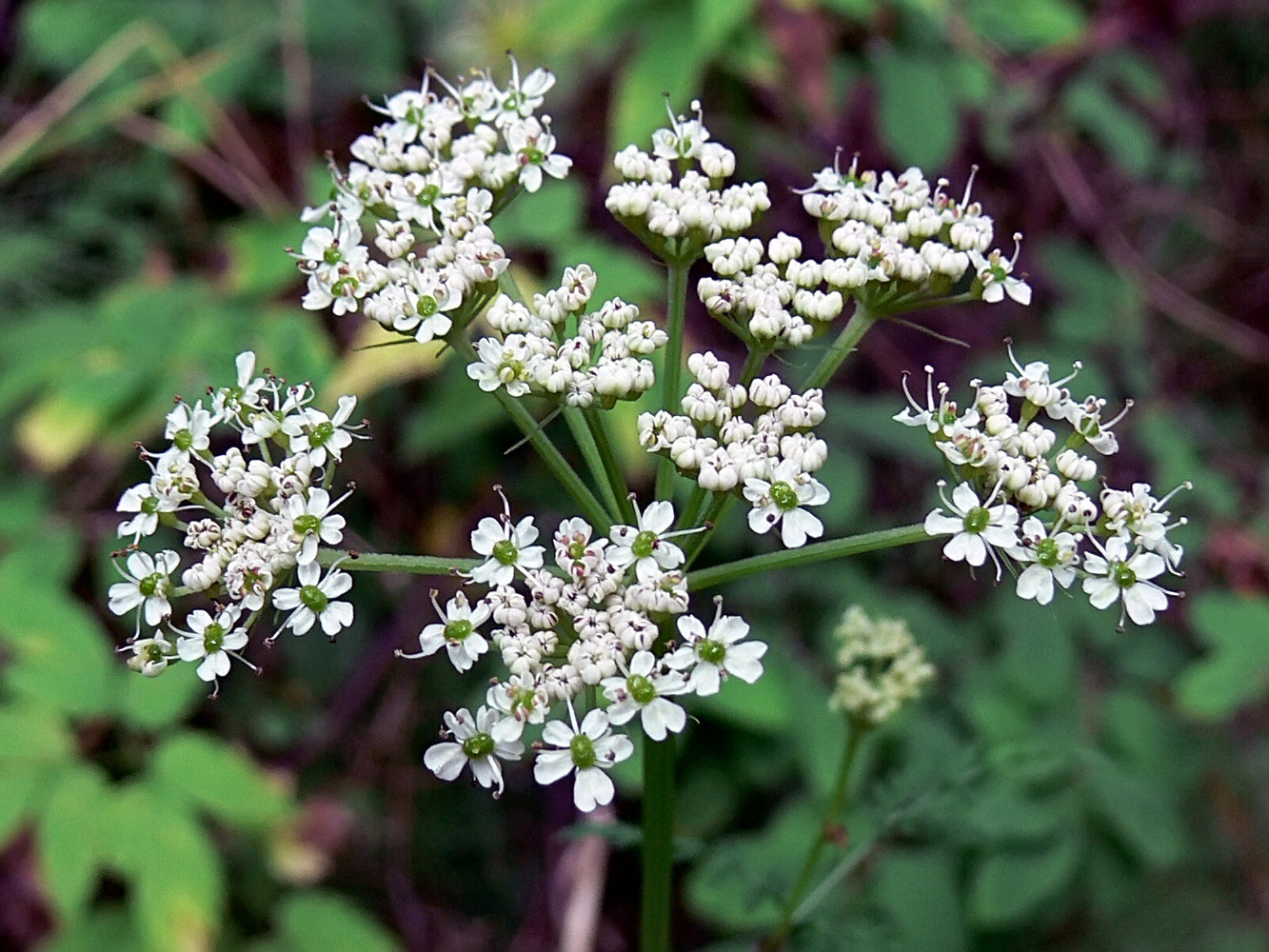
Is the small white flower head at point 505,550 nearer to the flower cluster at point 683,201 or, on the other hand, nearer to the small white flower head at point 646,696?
the small white flower head at point 646,696

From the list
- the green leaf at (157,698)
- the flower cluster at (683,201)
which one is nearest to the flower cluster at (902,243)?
the flower cluster at (683,201)

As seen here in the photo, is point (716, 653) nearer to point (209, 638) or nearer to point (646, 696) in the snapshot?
point (646, 696)

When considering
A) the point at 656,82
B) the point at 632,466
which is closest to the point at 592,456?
the point at 632,466

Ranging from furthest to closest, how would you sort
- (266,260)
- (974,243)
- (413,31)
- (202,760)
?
1. (413,31)
2. (266,260)
3. (202,760)
4. (974,243)

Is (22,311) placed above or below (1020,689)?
above

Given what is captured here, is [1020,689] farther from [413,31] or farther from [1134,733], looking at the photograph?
[413,31]

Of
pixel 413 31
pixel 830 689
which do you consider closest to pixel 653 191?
pixel 830 689
